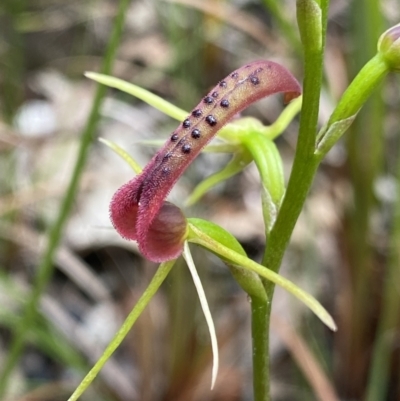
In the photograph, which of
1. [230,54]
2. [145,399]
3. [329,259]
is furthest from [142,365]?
[230,54]

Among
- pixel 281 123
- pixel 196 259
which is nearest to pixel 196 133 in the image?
pixel 281 123

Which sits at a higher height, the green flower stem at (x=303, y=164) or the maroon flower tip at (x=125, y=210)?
the green flower stem at (x=303, y=164)

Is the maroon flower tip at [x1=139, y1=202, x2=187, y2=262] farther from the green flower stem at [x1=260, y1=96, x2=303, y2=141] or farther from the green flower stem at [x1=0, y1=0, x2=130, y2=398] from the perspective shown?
the green flower stem at [x1=0, y1=0, x2=130, y2=398]

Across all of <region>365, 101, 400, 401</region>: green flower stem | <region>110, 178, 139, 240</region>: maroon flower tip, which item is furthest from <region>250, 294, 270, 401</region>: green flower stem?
<region>365, 101, 400, 401</region>: green flower stem

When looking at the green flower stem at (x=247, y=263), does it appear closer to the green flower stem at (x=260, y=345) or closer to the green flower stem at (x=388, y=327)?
the green flower stem at (x=260, y=345)

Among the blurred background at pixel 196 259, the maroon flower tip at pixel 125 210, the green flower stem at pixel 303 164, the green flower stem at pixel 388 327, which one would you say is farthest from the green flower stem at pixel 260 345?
the green flower stem at pixel 388 327

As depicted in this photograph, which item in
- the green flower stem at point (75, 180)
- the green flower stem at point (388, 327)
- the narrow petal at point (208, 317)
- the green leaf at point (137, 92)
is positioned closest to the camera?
the narrow petal at point (208, 317)

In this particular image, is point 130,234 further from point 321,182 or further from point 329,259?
point 321,182
